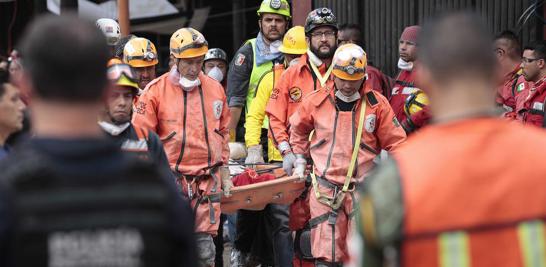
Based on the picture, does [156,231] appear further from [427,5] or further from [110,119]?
[427,5]

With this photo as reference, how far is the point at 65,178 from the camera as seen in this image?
293 cm

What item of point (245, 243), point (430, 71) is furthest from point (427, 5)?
point (430, 71)

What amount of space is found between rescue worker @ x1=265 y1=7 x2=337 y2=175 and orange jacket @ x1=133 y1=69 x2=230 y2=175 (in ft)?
2.49

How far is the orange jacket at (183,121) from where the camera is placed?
777 cm

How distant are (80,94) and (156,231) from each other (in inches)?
17.9

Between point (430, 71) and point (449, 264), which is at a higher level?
point (430, 71)

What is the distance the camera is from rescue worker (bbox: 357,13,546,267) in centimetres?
316

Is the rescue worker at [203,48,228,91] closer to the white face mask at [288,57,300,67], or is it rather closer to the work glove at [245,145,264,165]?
the white face mask at [288,57,300,67]

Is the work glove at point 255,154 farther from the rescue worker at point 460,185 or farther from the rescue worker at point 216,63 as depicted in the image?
the rescue worker at point 460,185

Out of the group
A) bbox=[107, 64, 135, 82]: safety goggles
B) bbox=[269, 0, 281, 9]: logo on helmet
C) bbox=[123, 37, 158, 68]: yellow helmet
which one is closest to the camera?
bbox=[107, 64, 135, 82]: safety goggles

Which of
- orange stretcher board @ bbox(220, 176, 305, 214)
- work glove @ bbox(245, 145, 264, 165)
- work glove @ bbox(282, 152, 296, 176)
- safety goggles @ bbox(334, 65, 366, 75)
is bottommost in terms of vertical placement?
orange stretcher board @ bbox(220, 176, 305, 214)

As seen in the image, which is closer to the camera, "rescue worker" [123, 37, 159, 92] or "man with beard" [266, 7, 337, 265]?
"man with beard" [266, 7, 337, 265]

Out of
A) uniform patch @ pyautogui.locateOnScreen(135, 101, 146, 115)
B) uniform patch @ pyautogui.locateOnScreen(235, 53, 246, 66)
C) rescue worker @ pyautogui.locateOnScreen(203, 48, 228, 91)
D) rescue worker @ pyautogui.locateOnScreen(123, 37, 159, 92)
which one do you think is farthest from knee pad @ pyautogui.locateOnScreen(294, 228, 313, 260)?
rescue worker @ pyautogui.locateOnScreen(203, 48, 228, 91)

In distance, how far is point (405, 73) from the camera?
9383 mm
